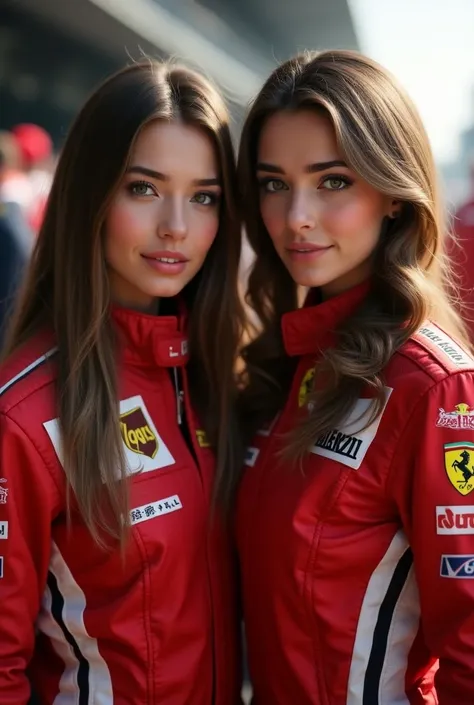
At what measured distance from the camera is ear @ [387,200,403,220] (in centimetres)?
227

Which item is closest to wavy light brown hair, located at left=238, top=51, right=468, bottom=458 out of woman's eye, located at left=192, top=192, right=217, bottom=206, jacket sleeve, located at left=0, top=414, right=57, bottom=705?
woman's eye, located at left=192, top=192, right=217, bottom=206

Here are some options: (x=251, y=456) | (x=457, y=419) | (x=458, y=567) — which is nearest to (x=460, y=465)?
(x=457, y=419)

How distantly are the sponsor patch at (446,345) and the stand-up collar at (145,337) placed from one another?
62 centimetres

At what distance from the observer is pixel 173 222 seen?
226cm

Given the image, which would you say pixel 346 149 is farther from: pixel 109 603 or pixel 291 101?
pixel 109 603

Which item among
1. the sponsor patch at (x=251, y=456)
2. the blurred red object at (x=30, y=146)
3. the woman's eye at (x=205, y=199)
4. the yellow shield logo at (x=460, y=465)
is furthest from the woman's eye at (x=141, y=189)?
the blurred red object at (x=30, y=146)

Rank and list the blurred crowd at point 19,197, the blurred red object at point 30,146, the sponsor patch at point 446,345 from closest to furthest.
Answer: the sponsor patch at point 446,345, the blurred crowd at point 19,197, the blurred red object at point 30,146

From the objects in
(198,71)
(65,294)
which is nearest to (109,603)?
(65,294)

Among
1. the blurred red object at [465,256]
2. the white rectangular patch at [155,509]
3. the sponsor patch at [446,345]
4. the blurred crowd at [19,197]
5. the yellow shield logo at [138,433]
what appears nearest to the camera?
the sponsor patch at [446,345]

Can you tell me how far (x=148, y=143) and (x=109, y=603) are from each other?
1074 millimetres

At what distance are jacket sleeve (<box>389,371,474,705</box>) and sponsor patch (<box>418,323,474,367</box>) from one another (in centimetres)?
6

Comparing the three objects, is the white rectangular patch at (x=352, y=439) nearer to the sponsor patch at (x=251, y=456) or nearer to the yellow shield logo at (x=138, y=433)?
the sponsor patch at (x=251, y=456)

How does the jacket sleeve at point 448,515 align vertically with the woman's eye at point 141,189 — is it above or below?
below

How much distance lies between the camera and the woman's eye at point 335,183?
2.21 meters
